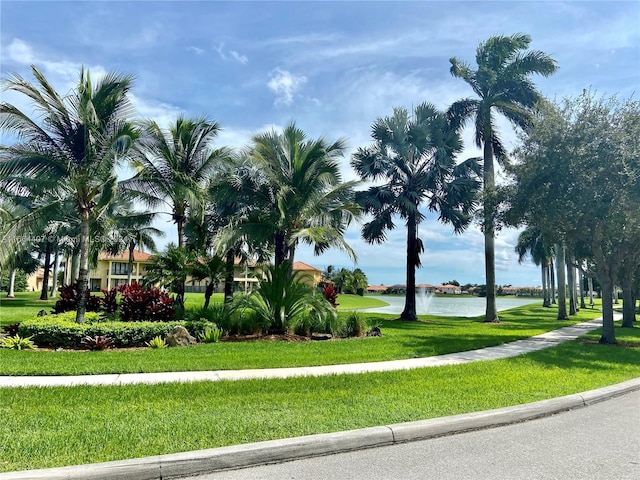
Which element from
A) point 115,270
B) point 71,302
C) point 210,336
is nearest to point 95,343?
point 210,336

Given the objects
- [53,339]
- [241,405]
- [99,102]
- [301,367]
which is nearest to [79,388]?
[241,405]

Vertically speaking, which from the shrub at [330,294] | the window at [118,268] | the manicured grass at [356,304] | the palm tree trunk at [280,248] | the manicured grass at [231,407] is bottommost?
the manicured grass at [231,407]

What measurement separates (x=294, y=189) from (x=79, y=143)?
22.1ft

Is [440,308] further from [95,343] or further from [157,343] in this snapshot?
[95,343]

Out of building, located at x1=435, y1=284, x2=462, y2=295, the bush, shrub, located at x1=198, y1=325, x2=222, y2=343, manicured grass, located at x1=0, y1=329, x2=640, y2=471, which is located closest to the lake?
shrub, located at x1=198, y1=325, x2=222, y2=343

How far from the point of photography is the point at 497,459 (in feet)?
15.5

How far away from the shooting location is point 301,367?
9172 mm

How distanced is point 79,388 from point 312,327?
8.17m

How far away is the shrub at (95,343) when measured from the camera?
430 inches

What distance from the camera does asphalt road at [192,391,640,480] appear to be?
4.30m

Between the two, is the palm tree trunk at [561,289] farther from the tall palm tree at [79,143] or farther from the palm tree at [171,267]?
the tall palm tree at [79,143]

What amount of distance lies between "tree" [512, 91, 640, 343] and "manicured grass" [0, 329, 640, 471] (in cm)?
606

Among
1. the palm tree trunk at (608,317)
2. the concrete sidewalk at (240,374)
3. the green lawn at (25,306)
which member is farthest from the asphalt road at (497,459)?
the green lawn at (25,306)

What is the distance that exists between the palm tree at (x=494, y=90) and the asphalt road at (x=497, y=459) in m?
18.8
